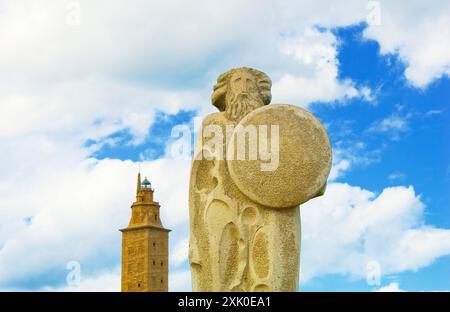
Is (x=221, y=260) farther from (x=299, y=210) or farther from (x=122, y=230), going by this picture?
(x=122, y=230)

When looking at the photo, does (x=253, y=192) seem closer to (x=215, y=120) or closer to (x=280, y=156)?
(x=280, y=156)

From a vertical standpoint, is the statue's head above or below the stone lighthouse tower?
below

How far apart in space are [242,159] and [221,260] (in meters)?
1.22

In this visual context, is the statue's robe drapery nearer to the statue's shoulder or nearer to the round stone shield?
the statue's shoulder

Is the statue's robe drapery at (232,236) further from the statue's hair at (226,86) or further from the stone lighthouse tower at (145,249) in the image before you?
the stone lighthouse tower at (145,249)

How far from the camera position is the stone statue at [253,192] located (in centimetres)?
1074

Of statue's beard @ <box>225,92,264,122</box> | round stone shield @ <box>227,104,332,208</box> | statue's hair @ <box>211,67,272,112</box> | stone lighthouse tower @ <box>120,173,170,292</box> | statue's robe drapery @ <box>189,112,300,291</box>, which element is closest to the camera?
round stone shield @ <box>227,104,332,208</box>

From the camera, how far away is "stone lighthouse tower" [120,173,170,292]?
80750mm

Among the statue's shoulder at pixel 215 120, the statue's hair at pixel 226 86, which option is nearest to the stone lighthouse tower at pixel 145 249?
the statue's hair at pixel 226 86

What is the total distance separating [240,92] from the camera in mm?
11492

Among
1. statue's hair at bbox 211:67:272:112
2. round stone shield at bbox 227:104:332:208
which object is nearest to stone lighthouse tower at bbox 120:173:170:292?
statue's hair at bbox 211:67:272:112
